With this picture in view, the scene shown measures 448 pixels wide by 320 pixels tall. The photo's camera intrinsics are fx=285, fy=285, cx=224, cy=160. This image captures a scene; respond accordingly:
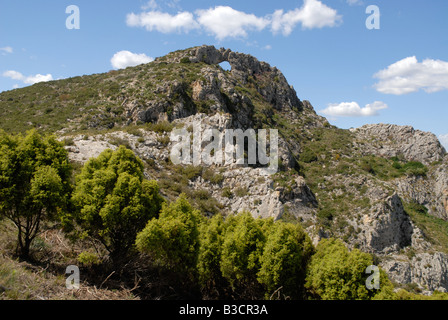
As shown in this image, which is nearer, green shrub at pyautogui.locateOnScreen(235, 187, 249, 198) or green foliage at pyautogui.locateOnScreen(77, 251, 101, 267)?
green foliage at pyautogui.locateOnScreen(77, 251, 101, 267)

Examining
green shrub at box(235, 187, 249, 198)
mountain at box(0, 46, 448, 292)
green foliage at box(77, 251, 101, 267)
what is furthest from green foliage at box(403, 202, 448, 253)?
green foliage at box(77, 251, 101, 267)

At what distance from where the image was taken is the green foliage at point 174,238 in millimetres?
11367

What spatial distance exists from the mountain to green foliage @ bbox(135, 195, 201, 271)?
1225 centimetres

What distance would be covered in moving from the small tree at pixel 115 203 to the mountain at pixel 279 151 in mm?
11532

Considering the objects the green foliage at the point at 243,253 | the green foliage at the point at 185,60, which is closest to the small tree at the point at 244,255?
the green foliage at the point at 243,253

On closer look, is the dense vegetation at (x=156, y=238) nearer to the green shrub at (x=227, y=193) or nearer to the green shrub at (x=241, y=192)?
the green shrub at (x=241, y=192)

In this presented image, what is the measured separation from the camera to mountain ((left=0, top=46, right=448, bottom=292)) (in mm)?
28844

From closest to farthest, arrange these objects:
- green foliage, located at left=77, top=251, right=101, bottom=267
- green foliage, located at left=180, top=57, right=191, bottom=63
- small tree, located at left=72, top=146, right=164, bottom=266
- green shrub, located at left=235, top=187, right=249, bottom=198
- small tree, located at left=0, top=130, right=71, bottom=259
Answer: small tree, located at left=0, top=130, right=71, bottom=259 < green foliage, located at left=77, top=251, right=101, bottom=267 < small tree, located at left=72, top=146, right=164, bottom=266 < green shrub, located at left=235, top=187, right=249, bottom=198 < green foliage, located at left=180, top=57, right=191, bottom=63

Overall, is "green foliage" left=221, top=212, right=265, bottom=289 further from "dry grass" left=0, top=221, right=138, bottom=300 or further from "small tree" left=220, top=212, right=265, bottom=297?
"dry grass" left=0, top=221, right=138, bottom=300

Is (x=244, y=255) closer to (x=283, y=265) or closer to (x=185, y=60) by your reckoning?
(x=283, y=265)

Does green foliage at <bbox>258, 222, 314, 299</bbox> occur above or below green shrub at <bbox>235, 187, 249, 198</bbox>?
below

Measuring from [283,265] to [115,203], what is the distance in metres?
7.40

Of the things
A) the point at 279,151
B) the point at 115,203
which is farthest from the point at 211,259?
the point at 279,151
